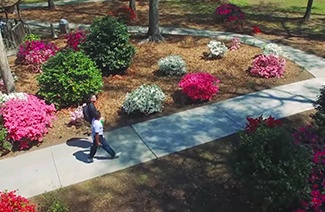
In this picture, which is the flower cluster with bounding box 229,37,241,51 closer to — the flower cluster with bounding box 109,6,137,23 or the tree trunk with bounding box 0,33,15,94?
the flower cluster with bounding box 109,6,137,23

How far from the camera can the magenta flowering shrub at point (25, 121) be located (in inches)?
343

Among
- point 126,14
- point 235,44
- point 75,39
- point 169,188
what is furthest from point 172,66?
point 126,14

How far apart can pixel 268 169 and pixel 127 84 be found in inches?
270

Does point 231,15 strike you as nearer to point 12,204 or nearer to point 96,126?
point 96,126

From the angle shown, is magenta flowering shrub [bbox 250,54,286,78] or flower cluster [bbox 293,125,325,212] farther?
magenta flowering shrub [bbox 250,54,286,78]

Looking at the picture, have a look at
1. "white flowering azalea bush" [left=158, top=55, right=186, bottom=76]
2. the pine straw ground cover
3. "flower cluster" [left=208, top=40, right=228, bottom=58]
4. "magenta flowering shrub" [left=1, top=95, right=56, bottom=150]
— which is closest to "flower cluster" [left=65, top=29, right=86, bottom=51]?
the pine straw ground cover

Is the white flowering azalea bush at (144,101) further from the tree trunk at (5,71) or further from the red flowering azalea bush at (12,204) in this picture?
the red flowering azalea bush at (12,204)

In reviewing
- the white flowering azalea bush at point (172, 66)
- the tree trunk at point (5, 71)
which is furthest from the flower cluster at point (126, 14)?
the tree trunk at point (5, 71)

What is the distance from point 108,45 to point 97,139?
495 cm

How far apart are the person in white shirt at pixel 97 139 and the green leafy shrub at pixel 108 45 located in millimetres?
4487

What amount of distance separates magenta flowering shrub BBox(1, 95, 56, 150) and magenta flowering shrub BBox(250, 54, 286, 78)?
6.73m

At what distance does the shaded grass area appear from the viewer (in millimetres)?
6875

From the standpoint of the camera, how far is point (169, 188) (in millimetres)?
7273

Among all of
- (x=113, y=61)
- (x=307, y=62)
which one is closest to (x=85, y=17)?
(x=113, y=61)
